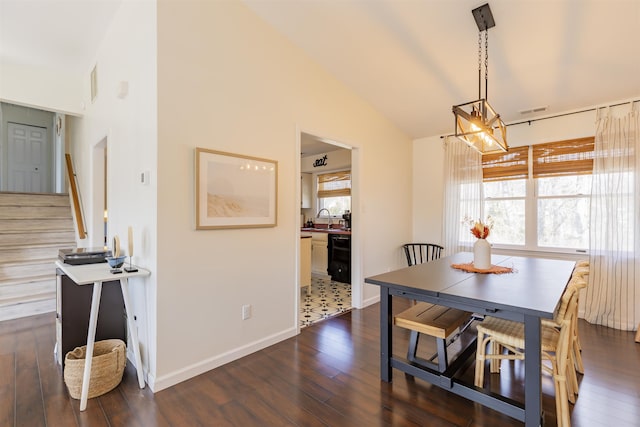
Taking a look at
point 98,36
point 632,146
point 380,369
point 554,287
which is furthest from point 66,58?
point 632,146

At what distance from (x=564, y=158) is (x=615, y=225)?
0.95 m

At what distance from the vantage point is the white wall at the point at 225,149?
7.15 feet

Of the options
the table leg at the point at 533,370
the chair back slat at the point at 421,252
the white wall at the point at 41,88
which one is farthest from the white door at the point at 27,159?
the table leg at the point at 533,370

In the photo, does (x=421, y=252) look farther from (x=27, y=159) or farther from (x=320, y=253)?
(x=27, y=159)

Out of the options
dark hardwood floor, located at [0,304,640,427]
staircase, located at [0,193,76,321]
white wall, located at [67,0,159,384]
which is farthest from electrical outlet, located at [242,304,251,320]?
staircase, located at [0,193,76,321]

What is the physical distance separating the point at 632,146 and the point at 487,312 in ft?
10.3

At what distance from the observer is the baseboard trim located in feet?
6.96

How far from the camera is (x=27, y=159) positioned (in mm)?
6066

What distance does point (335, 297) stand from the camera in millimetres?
4426

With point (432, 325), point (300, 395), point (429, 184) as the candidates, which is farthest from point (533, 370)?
point (429, 184)

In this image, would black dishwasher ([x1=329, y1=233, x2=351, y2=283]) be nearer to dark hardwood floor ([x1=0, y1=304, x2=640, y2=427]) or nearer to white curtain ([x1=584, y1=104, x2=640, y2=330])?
dark hardwood floor ([x1=0, y1=304, x2=640, y2=427])

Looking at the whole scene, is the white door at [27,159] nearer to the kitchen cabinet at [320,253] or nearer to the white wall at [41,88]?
the white wall at [41,88]

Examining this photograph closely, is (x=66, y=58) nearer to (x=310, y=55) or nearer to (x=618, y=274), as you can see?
(x=310, y=55)

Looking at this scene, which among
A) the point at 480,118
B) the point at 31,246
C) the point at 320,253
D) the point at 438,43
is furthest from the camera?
the point at 320,253
